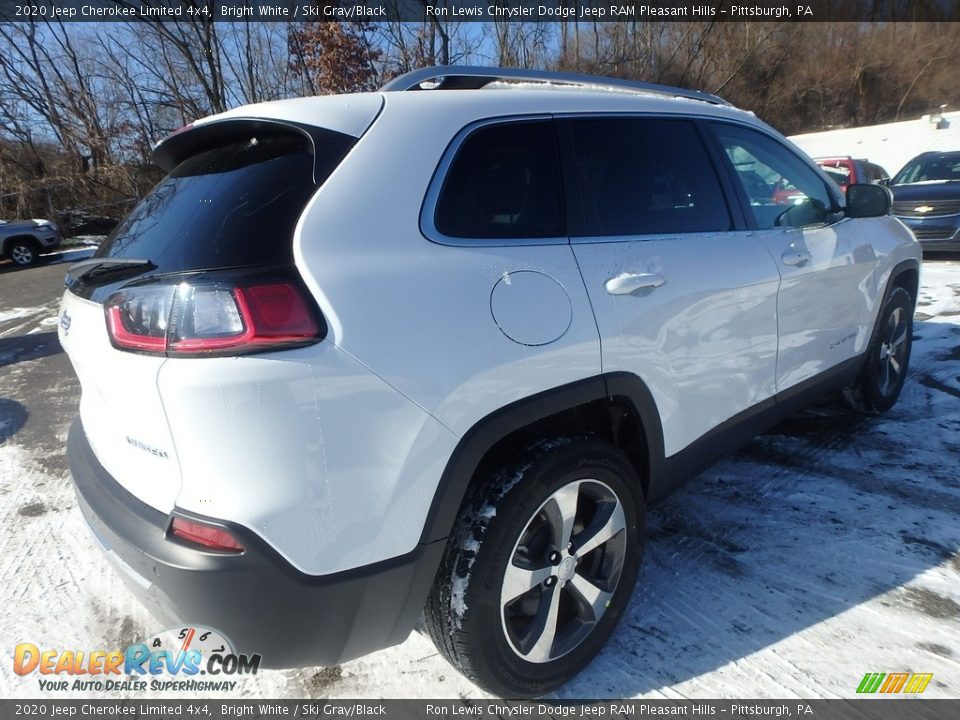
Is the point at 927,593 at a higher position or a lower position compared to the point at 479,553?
lower

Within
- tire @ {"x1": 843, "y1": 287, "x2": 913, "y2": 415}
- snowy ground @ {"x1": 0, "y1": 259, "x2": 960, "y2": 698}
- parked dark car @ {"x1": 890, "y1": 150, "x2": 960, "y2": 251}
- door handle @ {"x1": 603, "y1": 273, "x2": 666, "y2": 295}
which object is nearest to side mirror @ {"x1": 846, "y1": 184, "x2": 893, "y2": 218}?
tire @ {"x1": 843, "y1": 287, "x2": 913, "y2": 415}

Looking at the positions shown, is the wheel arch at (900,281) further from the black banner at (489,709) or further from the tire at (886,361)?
the black banner at (489,709)

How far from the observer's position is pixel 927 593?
2426 mm

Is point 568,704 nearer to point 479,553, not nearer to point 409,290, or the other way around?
point 479,553

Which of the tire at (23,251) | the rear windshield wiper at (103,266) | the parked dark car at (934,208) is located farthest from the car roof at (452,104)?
the tire at (23,251)

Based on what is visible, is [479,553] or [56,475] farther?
[56,475]

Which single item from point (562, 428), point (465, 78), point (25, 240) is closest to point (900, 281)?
point (562, 428)

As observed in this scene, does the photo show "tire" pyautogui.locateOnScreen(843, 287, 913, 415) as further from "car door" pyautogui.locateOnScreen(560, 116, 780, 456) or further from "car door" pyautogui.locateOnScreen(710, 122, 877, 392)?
"car door" pyautogui.locateOnScreen(560, 116, 780, 456)

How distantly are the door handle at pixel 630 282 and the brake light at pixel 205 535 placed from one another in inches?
51.1

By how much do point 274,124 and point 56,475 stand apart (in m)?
2.98

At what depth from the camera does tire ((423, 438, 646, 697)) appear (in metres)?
1.80

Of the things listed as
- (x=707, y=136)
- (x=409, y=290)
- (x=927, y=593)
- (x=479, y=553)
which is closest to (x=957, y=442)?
(x=927, y=593)

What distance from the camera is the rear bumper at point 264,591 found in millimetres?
1489

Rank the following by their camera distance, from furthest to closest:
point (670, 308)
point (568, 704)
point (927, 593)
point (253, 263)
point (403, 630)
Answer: point (927, 593) < point (670, 308) < point (568, 704) < point (403, 630) < point (253, 263)
